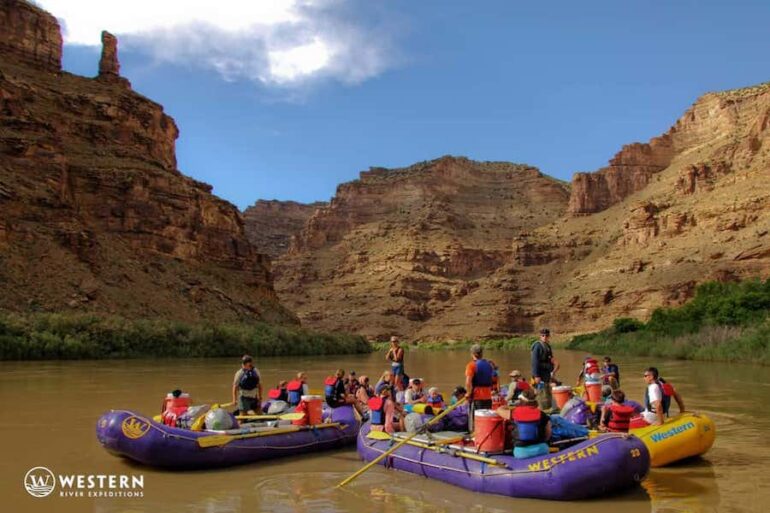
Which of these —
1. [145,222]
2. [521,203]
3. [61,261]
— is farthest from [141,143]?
[521,203]

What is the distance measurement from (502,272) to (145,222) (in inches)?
2356

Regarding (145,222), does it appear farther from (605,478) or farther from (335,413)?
(605,478)

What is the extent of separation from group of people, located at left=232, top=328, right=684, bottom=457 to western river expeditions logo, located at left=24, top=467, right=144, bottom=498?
3.10m

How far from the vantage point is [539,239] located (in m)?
106

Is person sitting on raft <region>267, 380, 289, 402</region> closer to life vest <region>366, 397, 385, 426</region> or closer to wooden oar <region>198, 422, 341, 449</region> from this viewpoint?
wooden oar <region>198, 422, 341, 449</region>

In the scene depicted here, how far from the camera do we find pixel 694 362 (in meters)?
34.9

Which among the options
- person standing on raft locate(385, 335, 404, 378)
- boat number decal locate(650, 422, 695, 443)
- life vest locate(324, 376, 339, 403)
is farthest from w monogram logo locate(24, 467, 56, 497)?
boat number decal locate(650, 422, 695, 443)

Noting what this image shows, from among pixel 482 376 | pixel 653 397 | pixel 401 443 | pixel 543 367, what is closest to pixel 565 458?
pixel 482 376

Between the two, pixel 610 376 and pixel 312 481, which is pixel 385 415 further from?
pixel 610 376

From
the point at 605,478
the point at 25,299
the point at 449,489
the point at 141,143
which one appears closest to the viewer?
the point at 605,478

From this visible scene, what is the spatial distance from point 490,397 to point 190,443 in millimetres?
4590

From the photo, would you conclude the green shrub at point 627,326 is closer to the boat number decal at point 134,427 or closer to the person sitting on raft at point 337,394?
the person sitting on raft at point 337,394

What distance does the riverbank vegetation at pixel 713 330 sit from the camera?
32906 mm

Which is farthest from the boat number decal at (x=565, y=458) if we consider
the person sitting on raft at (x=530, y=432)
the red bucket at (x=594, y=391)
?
the red bucket at (x=594, y=391)
